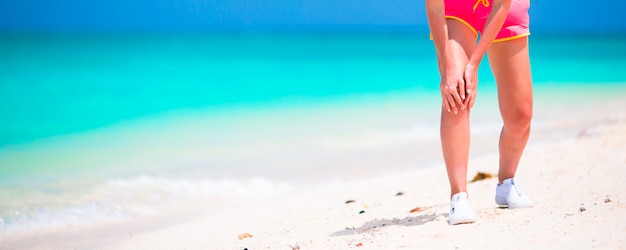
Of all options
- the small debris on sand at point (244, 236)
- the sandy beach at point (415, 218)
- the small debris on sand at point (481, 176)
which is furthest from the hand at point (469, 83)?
the small debris on sand at point (481, 176)

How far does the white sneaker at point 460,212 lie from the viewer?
127 inches

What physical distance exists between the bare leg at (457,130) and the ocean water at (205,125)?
2453 millimetres

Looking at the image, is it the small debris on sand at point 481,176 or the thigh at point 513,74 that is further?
the small debris on sand at point 481,176

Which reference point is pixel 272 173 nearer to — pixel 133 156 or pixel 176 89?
pixel 133 156

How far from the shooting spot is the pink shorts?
10.7ft

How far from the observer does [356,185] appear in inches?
214

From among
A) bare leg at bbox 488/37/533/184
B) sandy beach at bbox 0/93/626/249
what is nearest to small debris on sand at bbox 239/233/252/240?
→ sandy beach at bbox 0/93/626/249

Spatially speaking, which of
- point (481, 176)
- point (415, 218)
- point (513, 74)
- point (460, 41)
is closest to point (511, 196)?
point (415, 218)

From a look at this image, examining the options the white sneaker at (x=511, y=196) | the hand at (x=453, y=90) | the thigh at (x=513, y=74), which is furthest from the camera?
the white sneaker at (x=511, y=196)

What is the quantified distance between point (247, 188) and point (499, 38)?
118 inches

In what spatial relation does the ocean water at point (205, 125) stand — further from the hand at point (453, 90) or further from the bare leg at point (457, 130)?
the hand at point (453, 90)

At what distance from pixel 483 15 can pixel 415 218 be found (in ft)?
3.30

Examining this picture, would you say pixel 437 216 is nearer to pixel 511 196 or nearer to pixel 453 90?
pixel 511 196

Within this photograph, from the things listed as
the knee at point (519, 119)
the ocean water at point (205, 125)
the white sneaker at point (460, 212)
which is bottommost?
the white sneaker at point (460, 212)
